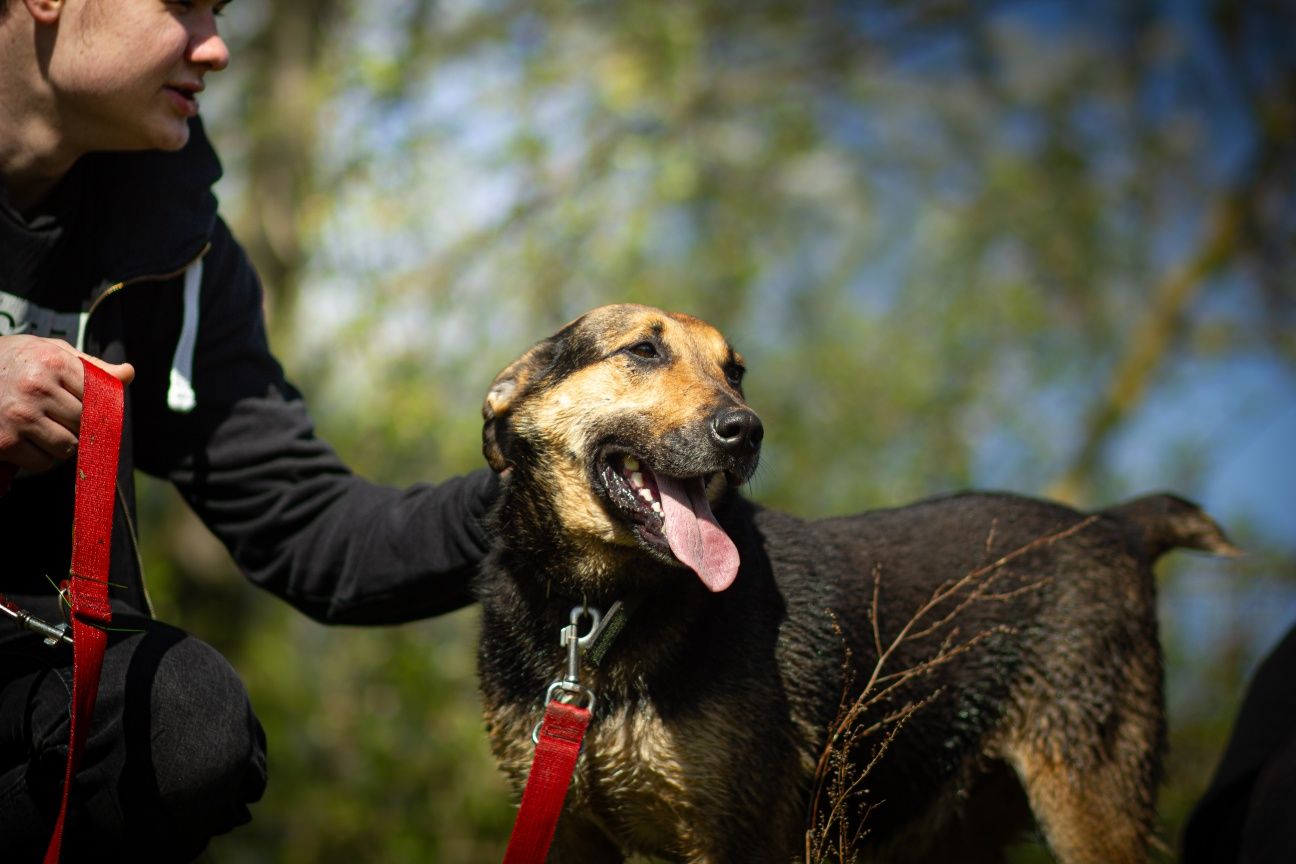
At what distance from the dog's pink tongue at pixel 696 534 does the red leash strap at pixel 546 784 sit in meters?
0.44

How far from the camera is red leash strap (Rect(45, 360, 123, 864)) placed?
7.47 feet

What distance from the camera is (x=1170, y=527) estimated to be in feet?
13.6

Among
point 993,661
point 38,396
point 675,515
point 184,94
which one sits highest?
point 184,94

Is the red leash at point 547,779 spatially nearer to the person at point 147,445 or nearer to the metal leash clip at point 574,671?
the metal leash clip at point 574,671

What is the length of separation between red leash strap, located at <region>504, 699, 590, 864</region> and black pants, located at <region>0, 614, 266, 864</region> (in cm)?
67

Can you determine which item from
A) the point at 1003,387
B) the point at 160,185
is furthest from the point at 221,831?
the point at 1003,387

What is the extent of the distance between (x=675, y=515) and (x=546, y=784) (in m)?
0.72

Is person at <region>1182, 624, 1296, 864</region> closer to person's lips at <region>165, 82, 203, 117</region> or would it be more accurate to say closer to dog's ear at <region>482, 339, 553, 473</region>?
dog's ear at <region>482, 339, 553, 473</region>

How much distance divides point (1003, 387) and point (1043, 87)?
8.70 feet

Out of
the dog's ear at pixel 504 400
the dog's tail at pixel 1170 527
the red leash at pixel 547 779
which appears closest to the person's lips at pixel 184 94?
the dog's ear at pixel 504 400

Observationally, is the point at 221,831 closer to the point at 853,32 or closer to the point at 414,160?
the point at 414,160

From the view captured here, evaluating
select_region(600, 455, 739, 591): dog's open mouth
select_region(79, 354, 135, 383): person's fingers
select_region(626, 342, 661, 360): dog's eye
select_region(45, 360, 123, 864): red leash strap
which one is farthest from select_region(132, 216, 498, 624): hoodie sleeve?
select_region(45, 360, 123, 864): red leash strap

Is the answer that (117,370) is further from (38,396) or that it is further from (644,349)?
(644,349)

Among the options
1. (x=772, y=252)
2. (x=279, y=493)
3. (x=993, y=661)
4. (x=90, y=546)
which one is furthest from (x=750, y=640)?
(x=772, y=252)
